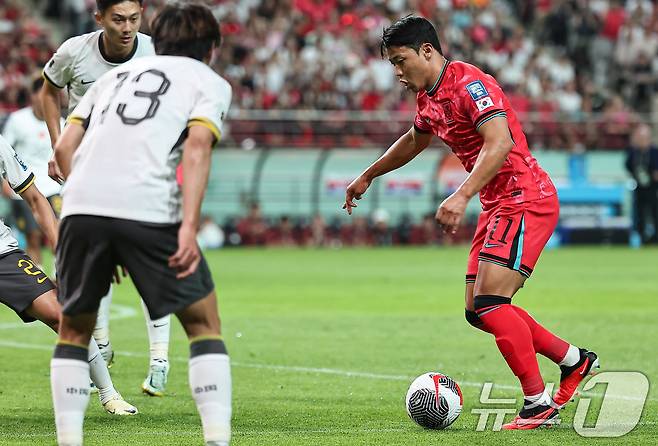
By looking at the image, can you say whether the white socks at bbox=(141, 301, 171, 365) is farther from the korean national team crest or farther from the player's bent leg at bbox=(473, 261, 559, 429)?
the korean national team crest

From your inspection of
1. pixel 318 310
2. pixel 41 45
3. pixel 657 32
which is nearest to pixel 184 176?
pixel 318 310

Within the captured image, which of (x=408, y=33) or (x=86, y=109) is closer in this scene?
(x=86, y=109)

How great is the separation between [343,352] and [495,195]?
3.91 m

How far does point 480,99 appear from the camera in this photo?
7.01 meters

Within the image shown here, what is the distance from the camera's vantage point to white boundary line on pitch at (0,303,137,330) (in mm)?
13367

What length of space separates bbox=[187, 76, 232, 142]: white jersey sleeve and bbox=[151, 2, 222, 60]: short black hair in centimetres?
18

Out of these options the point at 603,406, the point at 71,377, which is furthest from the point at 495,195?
the point at 71,377

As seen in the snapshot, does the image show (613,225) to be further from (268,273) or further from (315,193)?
(268,273)

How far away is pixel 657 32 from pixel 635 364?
24403mm

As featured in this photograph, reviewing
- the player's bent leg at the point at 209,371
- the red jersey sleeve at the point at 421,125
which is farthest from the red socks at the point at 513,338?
the player's bent leg at the point at 209,371

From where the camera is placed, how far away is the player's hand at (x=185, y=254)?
17.2 feet

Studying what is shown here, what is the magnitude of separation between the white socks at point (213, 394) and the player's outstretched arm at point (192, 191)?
415 mm

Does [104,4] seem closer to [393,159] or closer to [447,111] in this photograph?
[393,159]

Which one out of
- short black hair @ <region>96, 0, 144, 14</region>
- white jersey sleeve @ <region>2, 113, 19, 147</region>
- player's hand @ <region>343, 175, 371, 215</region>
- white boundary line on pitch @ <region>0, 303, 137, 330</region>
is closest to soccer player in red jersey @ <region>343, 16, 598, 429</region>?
player's hand @ <region>343, 175, 371, 215</region>
